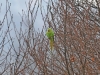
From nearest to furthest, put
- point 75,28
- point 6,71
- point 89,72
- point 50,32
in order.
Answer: point 50,32 < point 89,72 < point 75,28 < point 6,71

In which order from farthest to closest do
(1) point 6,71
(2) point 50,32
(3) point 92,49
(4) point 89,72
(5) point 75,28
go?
(1) point 6,71 → (5) point 75,28 → (4) point 89,72 → (3) point 92,49 → (2) point 50,32

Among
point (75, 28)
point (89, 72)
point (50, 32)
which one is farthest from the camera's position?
point (75, 28)

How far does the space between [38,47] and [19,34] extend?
761mm

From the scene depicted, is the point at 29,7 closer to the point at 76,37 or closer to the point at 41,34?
the point at 41,34

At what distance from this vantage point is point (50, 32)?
266 cm

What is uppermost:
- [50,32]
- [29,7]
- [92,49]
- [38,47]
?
[29,7]

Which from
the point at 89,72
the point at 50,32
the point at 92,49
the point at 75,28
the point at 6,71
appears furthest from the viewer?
the point at 6,71

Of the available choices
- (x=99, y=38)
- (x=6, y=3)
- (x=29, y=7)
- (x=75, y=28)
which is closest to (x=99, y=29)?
(x=99, y=38)

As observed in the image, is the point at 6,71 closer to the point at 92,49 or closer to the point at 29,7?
the point at 29,7

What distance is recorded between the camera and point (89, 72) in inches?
197

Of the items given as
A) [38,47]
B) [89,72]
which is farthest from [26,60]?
[89,72]

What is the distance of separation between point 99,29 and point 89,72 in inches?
48.4

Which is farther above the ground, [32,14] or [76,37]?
[32,14]

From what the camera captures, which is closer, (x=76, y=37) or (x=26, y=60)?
(x=76, y=37)
